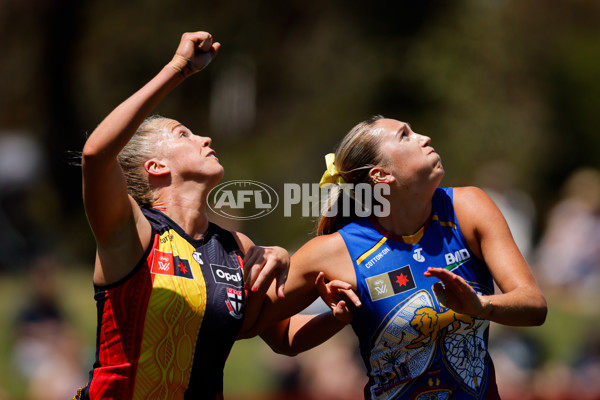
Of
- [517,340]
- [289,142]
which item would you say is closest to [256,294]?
[517,340]

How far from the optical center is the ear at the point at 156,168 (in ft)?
11.4

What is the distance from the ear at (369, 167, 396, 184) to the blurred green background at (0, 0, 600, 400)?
24.8 feet

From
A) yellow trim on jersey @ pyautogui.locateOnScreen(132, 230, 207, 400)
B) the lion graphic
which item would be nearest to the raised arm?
yellow trim on jersey @ pyautogui.locateOnScreen(132, 230, 207, 400)

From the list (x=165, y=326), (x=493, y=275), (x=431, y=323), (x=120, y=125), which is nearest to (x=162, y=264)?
(x=165, y=326)

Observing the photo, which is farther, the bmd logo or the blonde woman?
the bmd logo

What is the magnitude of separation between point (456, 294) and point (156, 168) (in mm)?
1341

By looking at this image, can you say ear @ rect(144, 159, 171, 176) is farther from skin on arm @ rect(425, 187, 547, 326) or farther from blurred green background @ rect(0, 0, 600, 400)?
blurred green background @ rect(0, 0, 600, 400)

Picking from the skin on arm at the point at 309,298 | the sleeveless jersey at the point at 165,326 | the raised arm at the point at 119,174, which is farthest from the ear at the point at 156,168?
the skin on arm at the point at 309,298

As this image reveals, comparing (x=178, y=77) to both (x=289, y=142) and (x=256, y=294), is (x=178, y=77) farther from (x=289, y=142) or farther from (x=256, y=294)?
(x=289, y=142)

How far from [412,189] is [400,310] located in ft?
1.68

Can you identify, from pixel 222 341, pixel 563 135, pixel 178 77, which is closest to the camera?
pixel 178 77

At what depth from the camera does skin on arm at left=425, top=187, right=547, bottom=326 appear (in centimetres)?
305

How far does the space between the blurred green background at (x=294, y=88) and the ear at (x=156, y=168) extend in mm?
7656

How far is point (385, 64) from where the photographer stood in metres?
14.5
